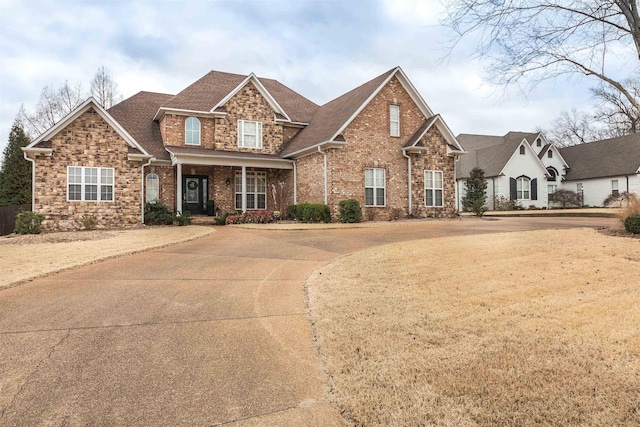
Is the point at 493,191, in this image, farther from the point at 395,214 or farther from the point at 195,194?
the point at 195,194

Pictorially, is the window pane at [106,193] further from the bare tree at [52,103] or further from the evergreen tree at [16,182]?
the bare tree at [52,103]

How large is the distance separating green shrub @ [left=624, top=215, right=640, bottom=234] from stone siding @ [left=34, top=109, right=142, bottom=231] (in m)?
18.5

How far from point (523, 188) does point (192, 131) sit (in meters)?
27.9

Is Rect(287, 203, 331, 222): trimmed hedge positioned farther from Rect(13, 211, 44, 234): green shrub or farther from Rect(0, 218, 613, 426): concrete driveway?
Rect(13, 211, 44, 234): green shrub

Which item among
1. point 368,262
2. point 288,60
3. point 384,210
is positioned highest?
point 288,60

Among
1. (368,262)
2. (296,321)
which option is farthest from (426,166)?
(296,321)

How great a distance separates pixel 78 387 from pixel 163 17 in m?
14.1

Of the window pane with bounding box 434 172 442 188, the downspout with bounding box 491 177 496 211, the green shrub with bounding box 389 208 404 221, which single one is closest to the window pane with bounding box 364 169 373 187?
the green shrub with bounding box 389 208 404 221

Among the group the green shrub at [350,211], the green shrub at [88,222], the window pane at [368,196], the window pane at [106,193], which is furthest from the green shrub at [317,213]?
the green shrub at [88,222]

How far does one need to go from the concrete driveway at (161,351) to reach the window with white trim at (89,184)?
461 inches

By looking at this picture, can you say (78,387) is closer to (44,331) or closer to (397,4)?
(44,331)

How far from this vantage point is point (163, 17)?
1413cm

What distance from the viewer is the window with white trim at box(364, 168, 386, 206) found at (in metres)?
20.4

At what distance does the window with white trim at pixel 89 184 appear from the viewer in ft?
58.1
